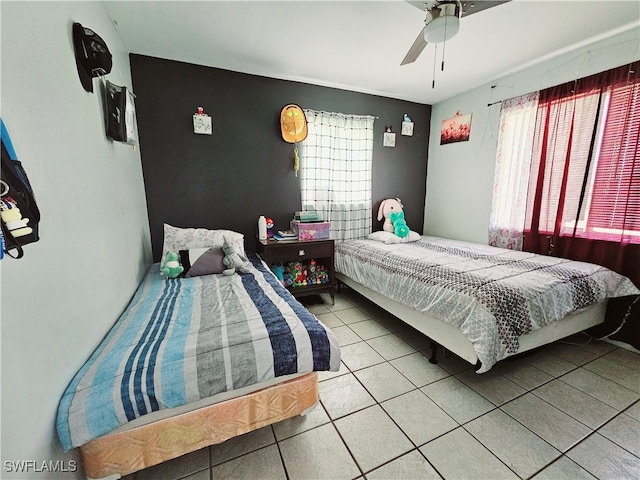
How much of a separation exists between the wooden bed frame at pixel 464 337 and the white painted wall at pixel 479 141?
3.95 ft

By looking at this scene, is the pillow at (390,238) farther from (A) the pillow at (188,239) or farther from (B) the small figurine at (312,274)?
(A) the pillow at (188,239)

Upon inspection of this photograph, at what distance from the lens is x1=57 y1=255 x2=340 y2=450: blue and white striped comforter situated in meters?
0.91

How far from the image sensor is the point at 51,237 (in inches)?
35.4

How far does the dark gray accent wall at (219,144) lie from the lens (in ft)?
7.81

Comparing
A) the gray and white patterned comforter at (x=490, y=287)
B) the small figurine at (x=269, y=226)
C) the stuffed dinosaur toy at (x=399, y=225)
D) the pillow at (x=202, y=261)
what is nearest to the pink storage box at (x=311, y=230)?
the small figurine at (x=269, y=226)

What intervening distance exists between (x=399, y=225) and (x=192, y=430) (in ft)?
9.07

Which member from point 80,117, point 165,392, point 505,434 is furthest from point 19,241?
point 505,434

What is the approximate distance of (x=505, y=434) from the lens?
1317 millimetres

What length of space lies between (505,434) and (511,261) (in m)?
1.35

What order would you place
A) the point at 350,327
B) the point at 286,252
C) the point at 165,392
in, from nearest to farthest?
1. the point at 165,392
2. the point at 350,327
3. the point at 286,252

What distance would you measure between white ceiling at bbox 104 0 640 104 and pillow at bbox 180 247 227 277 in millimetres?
1691

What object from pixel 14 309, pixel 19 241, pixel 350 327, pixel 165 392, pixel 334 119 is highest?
pixel 334 119

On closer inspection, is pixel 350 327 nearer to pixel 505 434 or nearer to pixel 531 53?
pixel 505 434

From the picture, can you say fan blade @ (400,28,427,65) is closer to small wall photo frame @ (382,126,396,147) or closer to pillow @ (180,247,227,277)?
small wall photo frame @ (382,126,396,147)
